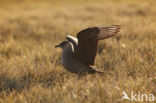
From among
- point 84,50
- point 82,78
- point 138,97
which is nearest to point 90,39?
point 84,50

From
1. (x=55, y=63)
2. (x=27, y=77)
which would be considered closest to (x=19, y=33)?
(x=55, y=63)

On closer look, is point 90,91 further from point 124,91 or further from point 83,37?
point 83,37

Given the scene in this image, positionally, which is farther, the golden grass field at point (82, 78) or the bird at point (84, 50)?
the bird at point (84, 50)

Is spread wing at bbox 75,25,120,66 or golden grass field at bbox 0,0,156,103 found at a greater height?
spread wing at bbox 75,25,120,66

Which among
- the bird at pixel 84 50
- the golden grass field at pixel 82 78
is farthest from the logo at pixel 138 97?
the bird at pixel 84 50

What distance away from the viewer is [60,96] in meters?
2.75

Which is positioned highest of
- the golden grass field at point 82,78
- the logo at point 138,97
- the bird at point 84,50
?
the bird at point 84,50

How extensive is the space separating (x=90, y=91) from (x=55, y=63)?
139 centimetres

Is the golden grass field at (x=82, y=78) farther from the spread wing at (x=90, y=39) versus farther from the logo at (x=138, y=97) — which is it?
the spread wing at (x=90, y=39)

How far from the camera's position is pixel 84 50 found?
333cm

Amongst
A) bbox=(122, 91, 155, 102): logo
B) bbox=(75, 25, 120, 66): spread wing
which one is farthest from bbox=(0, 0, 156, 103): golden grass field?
bbox=(75, 25, 120, 66): spread wing

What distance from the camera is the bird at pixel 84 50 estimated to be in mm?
3119

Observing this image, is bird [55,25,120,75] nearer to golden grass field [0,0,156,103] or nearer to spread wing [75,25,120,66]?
spread wing [75,25,120,66]

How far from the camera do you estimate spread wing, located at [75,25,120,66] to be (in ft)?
10.2
